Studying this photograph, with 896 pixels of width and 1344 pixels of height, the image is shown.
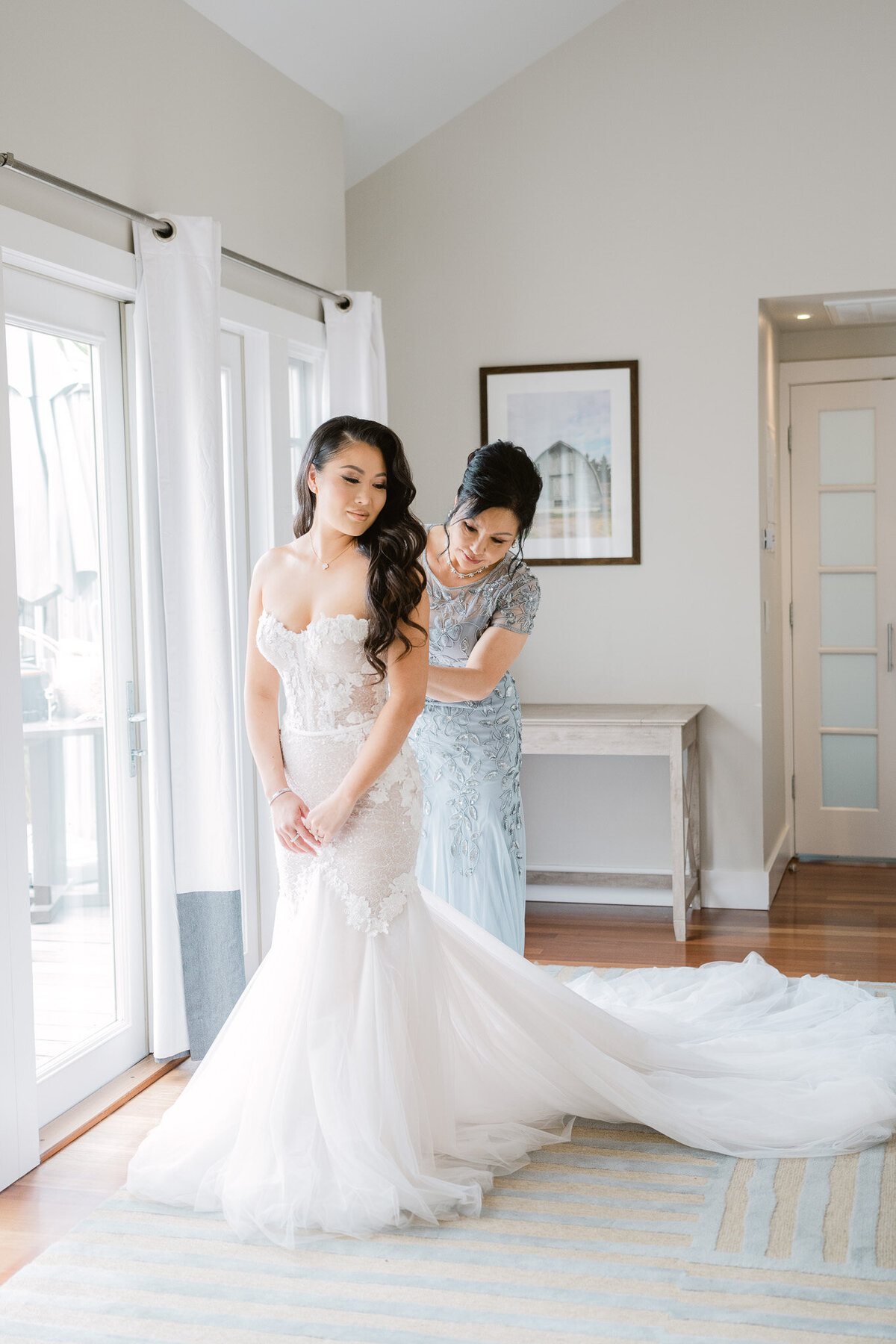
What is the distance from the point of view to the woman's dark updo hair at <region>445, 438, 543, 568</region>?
281cm

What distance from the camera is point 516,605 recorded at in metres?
2.97

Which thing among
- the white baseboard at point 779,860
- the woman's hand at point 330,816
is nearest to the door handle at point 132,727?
the woman's hand at point 330,816

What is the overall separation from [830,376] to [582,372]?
4.47 ft

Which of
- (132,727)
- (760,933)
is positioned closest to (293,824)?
(132,727)

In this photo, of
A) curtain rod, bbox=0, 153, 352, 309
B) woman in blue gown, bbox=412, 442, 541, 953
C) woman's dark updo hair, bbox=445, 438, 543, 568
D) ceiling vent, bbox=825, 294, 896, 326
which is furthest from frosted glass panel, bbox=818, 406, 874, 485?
woman's dark updo hair, bbox=445, 438, 543, 568

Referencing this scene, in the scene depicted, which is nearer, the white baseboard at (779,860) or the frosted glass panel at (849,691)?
the white baseboard at (779,860)

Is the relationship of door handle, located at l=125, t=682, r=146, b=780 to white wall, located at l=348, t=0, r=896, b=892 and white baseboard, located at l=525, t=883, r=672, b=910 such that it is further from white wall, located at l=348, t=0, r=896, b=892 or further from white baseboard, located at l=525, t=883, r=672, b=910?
white baseboard, located at l=525, t=883, r=672, b=910

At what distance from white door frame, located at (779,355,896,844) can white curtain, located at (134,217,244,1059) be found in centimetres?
328

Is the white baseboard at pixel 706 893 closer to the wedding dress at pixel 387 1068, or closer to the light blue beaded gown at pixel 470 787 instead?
the wedding dress at pixel 387 1068

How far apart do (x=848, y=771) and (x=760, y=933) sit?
1.48 meters

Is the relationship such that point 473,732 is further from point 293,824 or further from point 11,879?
point 11,879

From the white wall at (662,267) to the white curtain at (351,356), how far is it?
3.22 ft

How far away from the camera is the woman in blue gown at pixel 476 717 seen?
291 cm

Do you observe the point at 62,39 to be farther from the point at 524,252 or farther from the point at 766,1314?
the point at 766,1314
